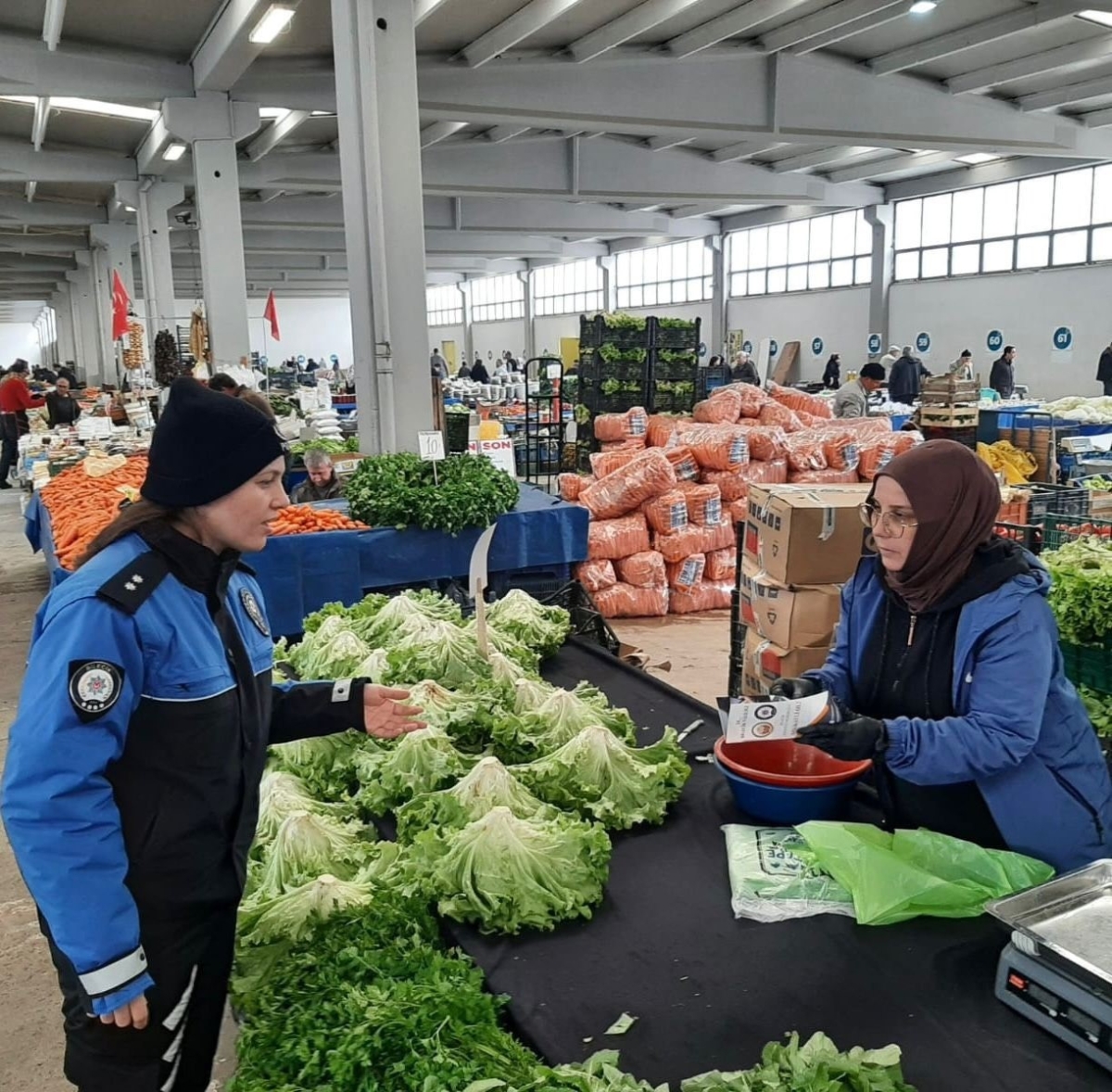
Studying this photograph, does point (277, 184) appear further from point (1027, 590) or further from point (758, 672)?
point (1027, 590)

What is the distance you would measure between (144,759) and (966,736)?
167 centimetres

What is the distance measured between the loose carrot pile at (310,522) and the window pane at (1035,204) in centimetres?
1696

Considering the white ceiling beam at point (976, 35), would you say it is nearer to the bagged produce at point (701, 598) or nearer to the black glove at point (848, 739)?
the bagged produce at point (701, 598)

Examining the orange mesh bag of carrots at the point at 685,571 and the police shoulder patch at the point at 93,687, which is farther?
the orange mesh bag of carrots at the point at 685,571

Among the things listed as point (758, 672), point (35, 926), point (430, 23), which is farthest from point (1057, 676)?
point (430, 23)

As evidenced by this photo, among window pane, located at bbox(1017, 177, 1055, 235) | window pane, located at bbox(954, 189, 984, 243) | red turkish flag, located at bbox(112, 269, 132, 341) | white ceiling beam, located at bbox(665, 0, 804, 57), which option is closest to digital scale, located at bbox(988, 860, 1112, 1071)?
white ceiling beam, located at bbox(665, 0, 804, 57)

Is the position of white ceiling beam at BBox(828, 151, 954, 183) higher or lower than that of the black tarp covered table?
higher

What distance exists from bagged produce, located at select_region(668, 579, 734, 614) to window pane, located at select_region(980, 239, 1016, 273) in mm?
13984

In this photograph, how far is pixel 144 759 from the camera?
1694 mm

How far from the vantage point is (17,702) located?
19.9ft

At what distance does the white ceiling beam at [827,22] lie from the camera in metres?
9.47

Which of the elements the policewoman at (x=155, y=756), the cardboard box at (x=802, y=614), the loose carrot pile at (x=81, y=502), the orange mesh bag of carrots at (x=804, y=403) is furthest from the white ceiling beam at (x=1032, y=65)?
the policewoman at (x=155, y=756)

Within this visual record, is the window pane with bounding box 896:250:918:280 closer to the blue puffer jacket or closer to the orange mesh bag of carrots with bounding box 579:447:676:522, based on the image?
the orange mesh bag of carrots with bounding box 579:447:676:522

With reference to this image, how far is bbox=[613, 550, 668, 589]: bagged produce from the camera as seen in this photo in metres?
7.97
